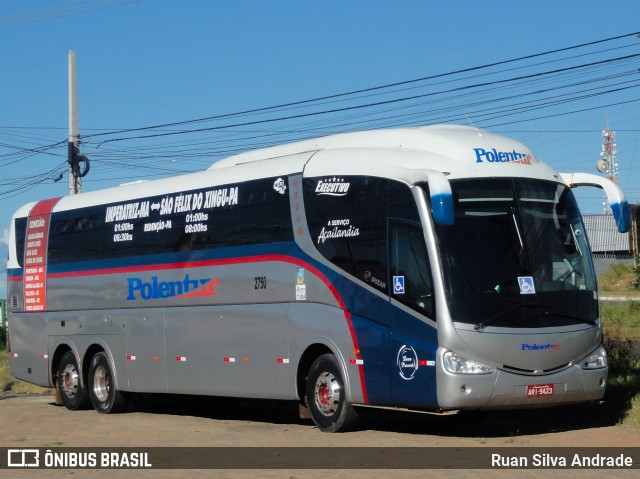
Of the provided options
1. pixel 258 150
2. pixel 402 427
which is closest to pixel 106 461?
pixel 402 427

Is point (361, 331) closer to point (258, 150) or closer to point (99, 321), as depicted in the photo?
point (258, 150)

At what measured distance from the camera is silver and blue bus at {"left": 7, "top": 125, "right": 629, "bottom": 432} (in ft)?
44.5

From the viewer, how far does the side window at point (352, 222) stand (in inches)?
569

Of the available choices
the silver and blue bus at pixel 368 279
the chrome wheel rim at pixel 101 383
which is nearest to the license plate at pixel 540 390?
the silver and blue bus at pixel 368 279

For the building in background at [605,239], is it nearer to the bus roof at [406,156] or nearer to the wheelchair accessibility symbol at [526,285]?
the bus roof at [406,156]

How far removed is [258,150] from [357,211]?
3.67 metres

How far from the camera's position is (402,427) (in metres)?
15.9

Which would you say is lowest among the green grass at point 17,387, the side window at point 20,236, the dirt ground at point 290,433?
the dirt ground at point 290,433

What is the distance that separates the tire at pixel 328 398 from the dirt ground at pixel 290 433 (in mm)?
195

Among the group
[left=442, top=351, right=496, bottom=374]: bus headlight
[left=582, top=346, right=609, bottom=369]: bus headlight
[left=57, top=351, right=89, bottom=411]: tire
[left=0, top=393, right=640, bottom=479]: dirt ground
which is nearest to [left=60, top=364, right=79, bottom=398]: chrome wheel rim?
[left=57, top=351, right=89, bottom=411]: tire

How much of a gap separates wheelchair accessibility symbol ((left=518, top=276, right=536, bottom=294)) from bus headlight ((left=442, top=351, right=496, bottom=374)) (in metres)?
1.04

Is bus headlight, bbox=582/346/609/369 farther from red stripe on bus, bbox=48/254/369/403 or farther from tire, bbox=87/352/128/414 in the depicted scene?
tire, bbox=87/352/128/414

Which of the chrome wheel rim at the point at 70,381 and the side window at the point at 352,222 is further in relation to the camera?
the chrome wheel rim at the point at 70,381

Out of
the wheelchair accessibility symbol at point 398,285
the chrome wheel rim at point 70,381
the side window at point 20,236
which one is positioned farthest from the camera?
the side window at point 20,236
